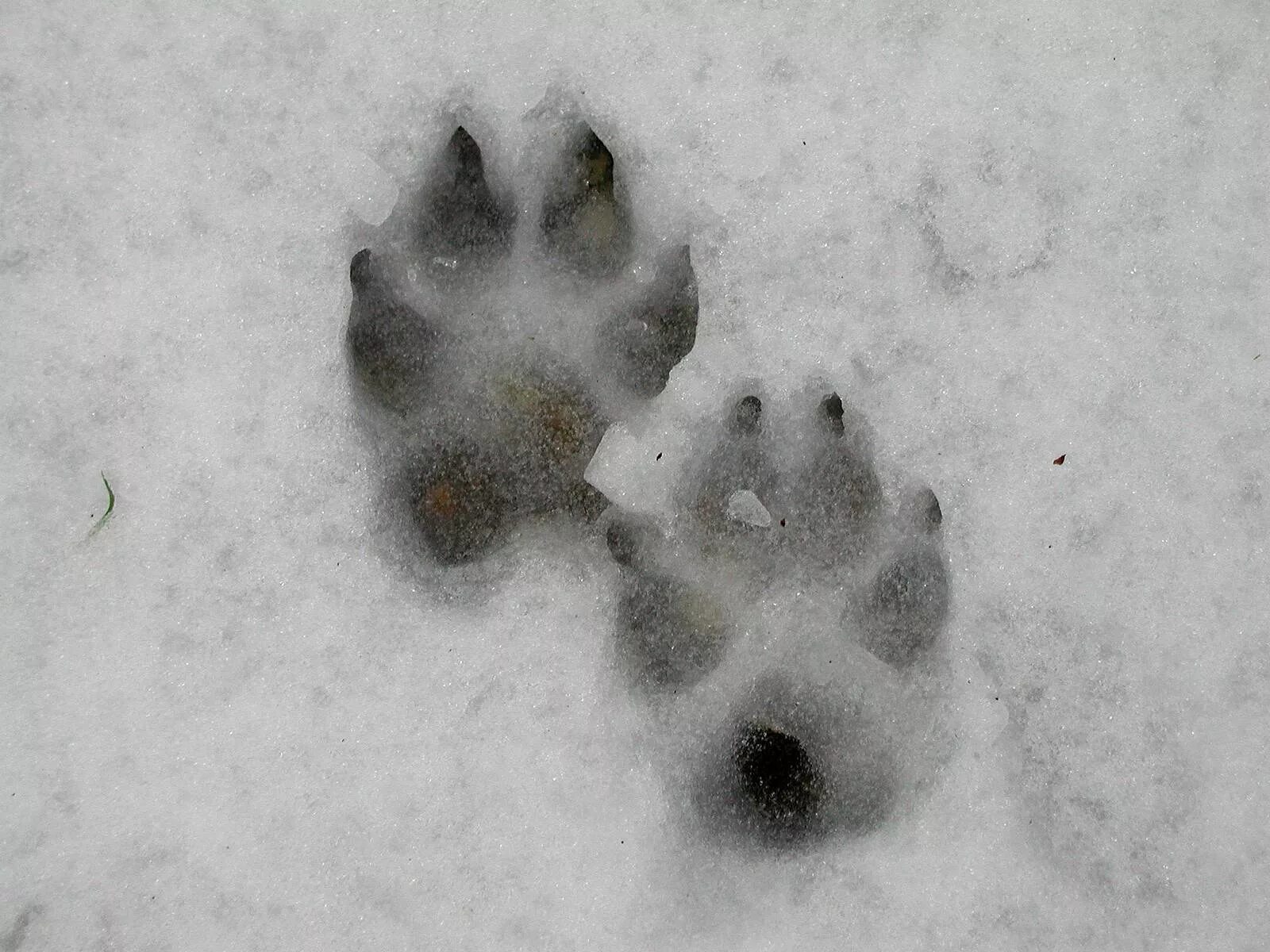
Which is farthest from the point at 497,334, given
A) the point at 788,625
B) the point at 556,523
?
the point at 788,625

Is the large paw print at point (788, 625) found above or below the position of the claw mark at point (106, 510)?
above

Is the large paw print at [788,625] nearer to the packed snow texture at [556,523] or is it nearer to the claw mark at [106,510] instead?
the packed snow texture at [556,523]

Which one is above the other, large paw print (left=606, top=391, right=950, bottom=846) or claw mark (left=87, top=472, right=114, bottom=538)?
large paw print (left=606, top=391, right=950, bottom=846)

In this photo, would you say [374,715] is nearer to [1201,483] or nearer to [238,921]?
[238,921]

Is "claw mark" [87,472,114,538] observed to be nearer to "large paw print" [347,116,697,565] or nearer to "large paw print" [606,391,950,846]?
"large paw print" [347,116,697,565]

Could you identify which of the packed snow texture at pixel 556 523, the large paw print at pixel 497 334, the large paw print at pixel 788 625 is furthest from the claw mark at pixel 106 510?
the large paw print at pixel 788 625

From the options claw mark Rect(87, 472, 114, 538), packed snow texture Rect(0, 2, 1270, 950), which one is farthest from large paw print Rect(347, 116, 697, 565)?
claw mark Rect(87, 472, 114, 538)
